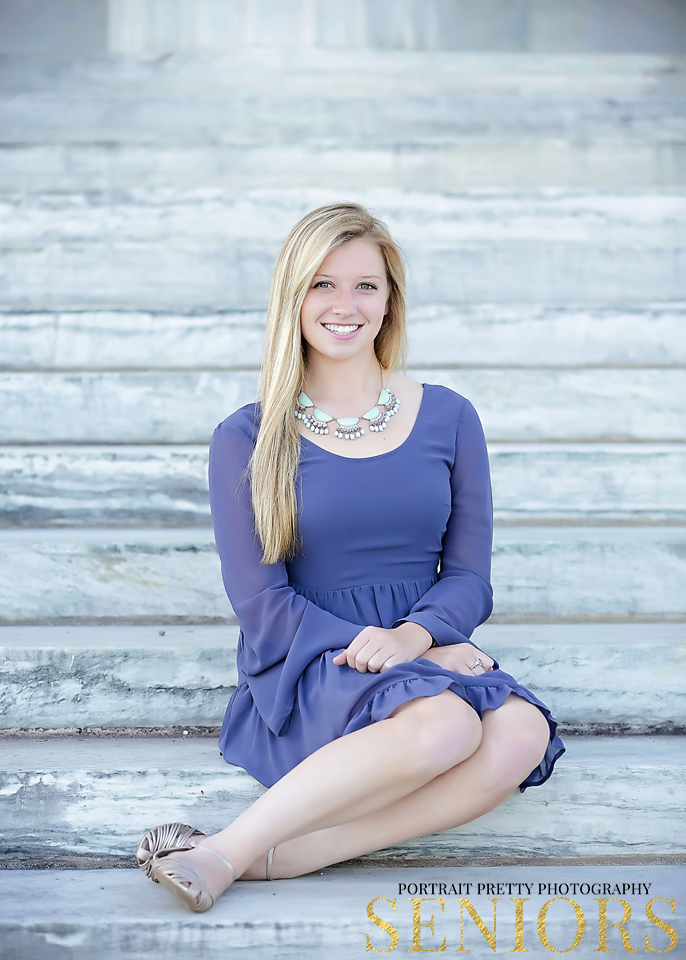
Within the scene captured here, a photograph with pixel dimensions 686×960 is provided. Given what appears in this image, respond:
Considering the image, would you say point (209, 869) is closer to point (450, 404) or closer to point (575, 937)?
point (575, 937)

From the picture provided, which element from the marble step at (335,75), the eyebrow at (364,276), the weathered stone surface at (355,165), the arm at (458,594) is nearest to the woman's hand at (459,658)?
the arm at (458,594)

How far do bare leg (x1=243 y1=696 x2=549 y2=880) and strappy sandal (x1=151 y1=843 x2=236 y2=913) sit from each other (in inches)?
5.1

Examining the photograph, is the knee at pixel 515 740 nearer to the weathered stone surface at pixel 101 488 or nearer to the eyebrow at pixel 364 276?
the eyebrow at pixel 364 276

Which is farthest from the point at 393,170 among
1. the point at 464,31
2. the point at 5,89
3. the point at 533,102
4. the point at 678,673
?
the point at 678,673

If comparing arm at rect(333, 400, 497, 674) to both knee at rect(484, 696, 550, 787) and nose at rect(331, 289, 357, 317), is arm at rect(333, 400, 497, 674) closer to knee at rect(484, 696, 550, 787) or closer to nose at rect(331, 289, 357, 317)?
knee at rect(484, 696, 550, 787)

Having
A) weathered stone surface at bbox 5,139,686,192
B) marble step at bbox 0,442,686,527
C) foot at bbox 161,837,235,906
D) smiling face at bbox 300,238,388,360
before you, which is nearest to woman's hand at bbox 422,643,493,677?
foot at bbox 161,837,235,906

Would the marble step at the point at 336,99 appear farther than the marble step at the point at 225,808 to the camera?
Yes

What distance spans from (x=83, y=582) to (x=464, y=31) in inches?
167

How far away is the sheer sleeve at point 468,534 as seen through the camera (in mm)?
1664

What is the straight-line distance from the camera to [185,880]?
52.1 inches

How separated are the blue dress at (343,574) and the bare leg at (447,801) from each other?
5 cm

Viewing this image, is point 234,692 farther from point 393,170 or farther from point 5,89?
point 5,89

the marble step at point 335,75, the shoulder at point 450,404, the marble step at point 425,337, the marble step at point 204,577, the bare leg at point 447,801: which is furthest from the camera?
the marble step at point 335,75

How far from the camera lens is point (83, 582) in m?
2.10
